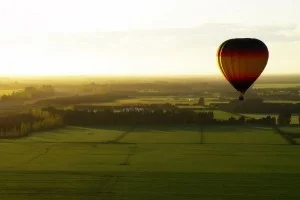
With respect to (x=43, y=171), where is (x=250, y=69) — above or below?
above

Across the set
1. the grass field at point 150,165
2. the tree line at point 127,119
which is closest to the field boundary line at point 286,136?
the grass field at point 150,165

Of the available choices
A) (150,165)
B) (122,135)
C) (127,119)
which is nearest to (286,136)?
(122,135)

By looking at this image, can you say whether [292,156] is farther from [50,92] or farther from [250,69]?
[50,92]

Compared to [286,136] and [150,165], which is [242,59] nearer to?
[150,165]

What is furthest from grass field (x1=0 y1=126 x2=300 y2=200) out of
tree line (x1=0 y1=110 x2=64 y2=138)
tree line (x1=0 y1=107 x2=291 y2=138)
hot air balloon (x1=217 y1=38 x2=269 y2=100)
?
tree line (x1=0 y1=107 x2=291 y2=138)

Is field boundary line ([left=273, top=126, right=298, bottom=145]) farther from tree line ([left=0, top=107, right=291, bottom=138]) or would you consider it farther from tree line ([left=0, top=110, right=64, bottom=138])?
tree line ([left=0, top=110, right=64, bottom=138])

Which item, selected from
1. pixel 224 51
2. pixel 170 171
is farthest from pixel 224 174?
pixel 224 51
